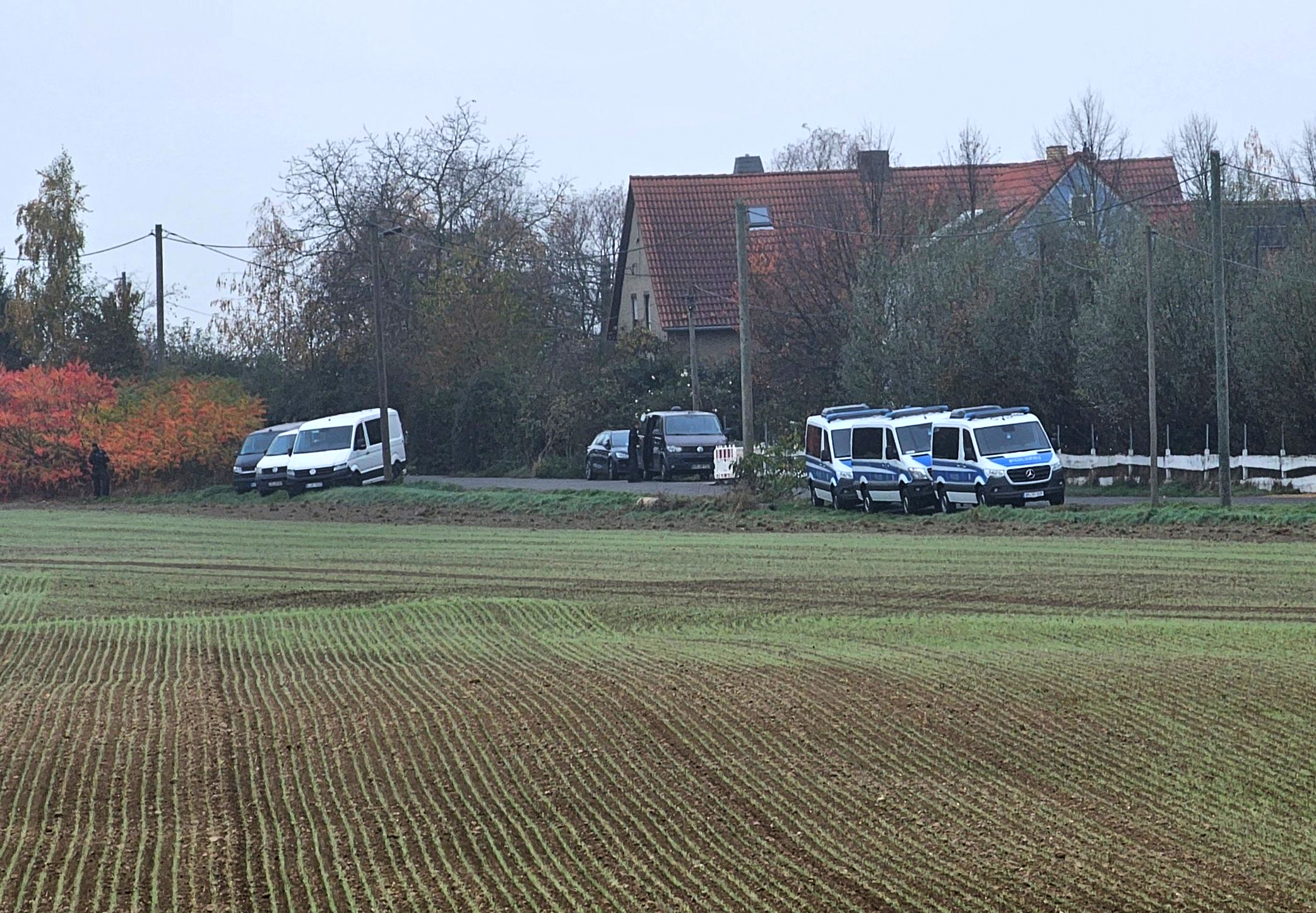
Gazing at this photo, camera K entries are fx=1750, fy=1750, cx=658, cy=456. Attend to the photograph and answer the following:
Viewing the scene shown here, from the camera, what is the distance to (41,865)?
906 cm

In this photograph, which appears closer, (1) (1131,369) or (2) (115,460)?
(1) (1131,369)

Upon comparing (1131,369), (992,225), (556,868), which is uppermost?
(992,225)

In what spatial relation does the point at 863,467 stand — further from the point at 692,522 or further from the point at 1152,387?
the point at 1152,387

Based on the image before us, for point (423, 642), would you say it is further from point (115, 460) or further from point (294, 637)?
point (115, 460)

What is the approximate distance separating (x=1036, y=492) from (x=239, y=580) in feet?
51.6

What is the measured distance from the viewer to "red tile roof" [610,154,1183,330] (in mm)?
54969

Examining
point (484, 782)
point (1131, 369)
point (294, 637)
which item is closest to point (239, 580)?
point (294, 637)

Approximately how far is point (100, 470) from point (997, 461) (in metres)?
28.3

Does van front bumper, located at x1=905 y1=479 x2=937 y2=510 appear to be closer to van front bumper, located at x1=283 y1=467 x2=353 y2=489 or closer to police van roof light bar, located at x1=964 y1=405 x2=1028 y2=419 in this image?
police van roof light bar, located at x1=964 y1=405 x2=1028 y2=419

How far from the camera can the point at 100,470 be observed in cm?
5044

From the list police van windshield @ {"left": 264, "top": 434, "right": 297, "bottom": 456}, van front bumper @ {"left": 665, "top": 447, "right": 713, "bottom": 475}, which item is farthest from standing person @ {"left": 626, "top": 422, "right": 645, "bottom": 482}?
police van windshield @ {"left": 264, "top": 434, "right": 297, "bottom": 456}

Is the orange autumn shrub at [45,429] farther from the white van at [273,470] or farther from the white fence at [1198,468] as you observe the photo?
the white fence at [1198,468]

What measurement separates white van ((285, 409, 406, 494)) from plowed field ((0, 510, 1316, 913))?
25914 millimetres

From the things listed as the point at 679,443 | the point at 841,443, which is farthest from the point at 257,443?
the point at 841,443
